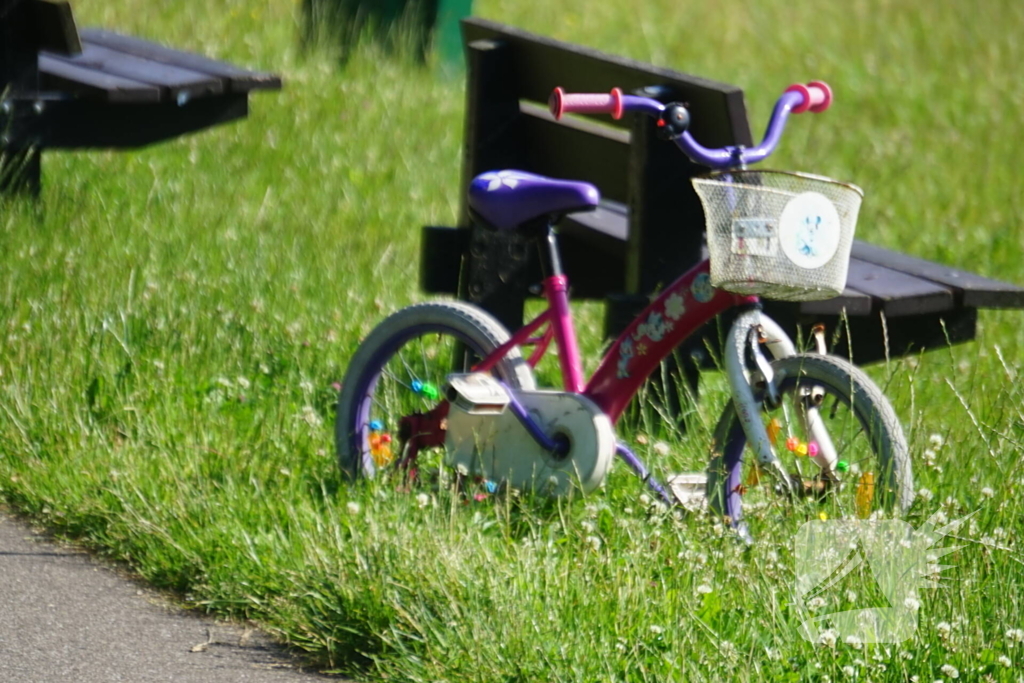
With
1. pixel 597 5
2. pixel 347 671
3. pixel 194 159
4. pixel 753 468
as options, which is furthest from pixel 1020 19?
pixel 347 671

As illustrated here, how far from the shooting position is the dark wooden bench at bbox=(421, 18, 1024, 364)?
4.05 metres

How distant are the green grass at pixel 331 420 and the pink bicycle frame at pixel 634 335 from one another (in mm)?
286

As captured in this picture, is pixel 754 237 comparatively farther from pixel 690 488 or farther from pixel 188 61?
pixel 188 61

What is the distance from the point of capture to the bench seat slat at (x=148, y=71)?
18.2 feet

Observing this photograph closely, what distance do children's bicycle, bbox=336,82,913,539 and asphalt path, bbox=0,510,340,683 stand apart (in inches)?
30.6

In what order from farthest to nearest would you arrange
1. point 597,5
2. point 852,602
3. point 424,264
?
point 597,5, point 424,264, point 852,602

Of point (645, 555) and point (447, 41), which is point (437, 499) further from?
point (447, 41)

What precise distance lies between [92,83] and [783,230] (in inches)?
132

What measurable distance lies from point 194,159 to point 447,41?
3048 mm

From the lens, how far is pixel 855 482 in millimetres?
3141

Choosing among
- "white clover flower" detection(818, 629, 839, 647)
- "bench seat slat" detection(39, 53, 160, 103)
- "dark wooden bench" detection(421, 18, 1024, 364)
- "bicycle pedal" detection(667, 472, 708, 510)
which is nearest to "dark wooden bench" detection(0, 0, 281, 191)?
"bench seat slat" detection(39, 53, 160, 103)

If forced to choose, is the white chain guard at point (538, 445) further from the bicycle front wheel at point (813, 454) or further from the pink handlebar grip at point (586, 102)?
the pink handlebar grip at point (586, 102)

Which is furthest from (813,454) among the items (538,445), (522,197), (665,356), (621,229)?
(621,229)

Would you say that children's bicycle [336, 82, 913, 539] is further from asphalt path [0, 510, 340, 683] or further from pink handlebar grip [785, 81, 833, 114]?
asphalt path [0, 510, 340, 683]
